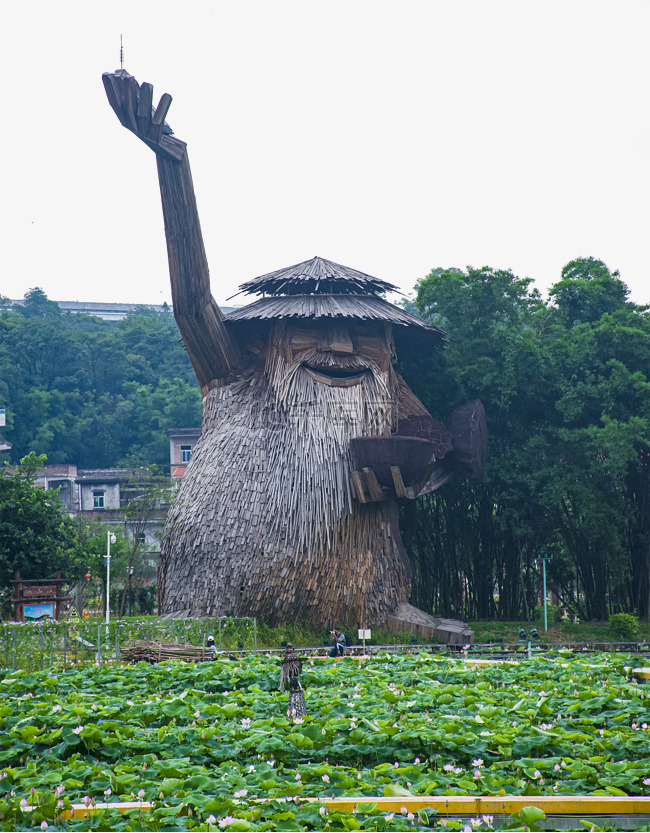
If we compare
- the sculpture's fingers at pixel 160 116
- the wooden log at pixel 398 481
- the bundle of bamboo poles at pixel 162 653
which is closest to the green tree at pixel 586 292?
the wooden log at pixel 398 481

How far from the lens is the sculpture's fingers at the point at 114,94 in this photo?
17.5 m

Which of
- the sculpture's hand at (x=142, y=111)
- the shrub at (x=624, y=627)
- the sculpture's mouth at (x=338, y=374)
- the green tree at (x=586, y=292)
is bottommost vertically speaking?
the shrub at (x=624, y=627)

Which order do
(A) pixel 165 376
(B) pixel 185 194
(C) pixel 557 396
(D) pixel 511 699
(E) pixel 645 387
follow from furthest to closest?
(A) pixel 165 376
(C) pixel 557 396
(E) pixel 645 387
(B) pixel 185 194
(D) pixel 511 699

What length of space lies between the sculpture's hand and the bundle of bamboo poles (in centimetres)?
931

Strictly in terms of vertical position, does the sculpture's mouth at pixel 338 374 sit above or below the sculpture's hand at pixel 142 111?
below

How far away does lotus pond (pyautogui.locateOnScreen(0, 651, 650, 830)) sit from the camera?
20.4ft

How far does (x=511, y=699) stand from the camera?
393 inches

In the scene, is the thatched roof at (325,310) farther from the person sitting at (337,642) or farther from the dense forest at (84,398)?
the dense forest at (84,398)

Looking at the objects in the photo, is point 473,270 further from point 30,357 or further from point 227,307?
point 227,307

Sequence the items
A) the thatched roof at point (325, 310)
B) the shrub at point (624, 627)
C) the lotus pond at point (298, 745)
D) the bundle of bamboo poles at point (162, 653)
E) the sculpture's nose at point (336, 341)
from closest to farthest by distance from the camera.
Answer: the lotus pond at point (298, 745), the bundle of bamboo poles at point (162, 653), the thatched roof at point (325, 310), the sculpture's nose at point (336, 341), the shrub at point (624, 627)

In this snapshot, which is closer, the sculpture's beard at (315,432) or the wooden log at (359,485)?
the sculpture's beard at (315,432)

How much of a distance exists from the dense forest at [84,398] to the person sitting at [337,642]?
3162 cm

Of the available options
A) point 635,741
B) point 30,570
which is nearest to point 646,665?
point 635,741

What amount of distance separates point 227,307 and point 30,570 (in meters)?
56.1
